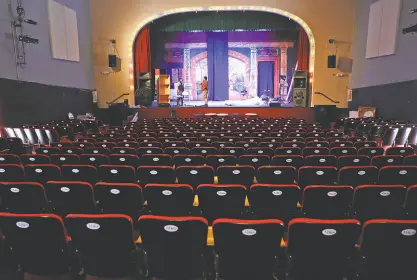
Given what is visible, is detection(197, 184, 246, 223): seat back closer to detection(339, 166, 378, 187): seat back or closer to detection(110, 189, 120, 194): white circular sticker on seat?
detection(110, 189, 120, 194): white circular sticker on seat

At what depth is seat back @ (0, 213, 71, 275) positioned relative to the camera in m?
2.29

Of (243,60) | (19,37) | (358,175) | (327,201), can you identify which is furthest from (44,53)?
(243,60)

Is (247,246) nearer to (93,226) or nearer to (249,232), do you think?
(249,232)

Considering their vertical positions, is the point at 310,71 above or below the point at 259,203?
above

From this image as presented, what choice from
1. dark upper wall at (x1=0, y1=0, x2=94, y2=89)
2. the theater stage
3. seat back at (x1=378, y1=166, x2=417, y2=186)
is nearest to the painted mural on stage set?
the theater stage

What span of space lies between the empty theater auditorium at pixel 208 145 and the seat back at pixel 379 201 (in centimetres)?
1

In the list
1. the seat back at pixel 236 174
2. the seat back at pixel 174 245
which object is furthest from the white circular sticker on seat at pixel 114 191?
the seat back at pixel 236 174

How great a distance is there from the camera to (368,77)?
14.0m

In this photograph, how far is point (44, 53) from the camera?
1185cm

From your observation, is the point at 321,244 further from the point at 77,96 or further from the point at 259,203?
the point at 77,96

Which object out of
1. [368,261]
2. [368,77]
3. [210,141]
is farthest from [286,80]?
[368,261]

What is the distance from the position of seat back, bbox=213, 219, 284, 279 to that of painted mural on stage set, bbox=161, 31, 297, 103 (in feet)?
62.0

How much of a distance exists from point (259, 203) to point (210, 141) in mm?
3492

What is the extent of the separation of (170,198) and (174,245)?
0.88 m
